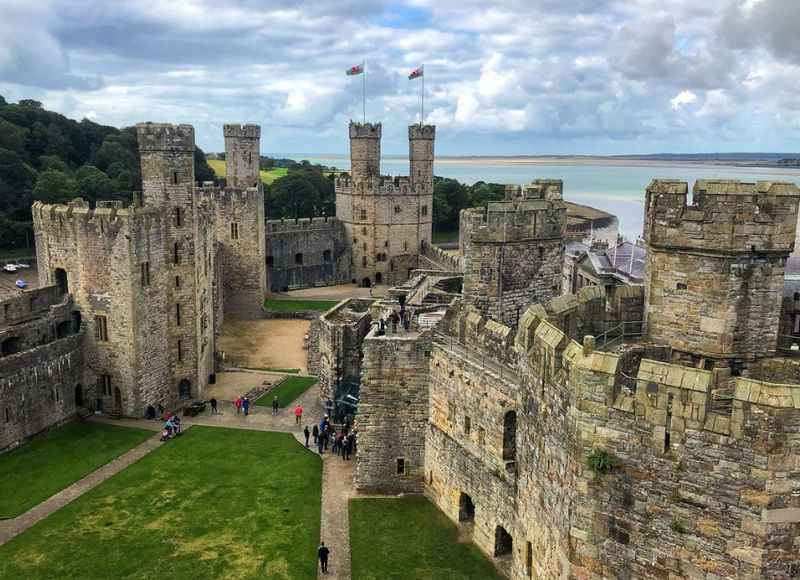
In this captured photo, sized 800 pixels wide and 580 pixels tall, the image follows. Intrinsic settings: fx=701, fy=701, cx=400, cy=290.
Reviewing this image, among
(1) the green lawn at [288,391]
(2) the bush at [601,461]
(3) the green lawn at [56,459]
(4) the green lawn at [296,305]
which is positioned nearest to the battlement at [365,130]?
(4) the green lawn at [296,305]

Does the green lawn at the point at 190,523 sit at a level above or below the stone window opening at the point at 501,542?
below

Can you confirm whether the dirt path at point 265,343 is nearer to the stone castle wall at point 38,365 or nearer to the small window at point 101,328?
the small window at point 101,328

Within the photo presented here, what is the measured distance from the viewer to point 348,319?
2555 cm

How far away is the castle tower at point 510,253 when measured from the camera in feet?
60.6

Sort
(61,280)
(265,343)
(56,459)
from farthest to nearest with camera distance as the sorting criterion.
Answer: (265,343), (61,280), (56,459)

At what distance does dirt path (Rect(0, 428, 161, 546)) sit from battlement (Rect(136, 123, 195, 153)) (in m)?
9.96

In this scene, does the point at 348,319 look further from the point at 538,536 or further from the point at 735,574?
the point at 735,574

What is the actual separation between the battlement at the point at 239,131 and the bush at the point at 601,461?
3825 centimetres

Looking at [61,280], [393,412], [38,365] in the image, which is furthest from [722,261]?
[61,280]

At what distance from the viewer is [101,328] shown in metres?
24.6

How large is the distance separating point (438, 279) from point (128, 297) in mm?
11810

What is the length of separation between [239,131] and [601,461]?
38.5m

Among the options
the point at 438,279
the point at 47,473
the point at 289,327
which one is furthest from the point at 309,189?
the point at 47,473

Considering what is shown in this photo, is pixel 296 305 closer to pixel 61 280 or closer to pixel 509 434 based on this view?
pixel 61 280
